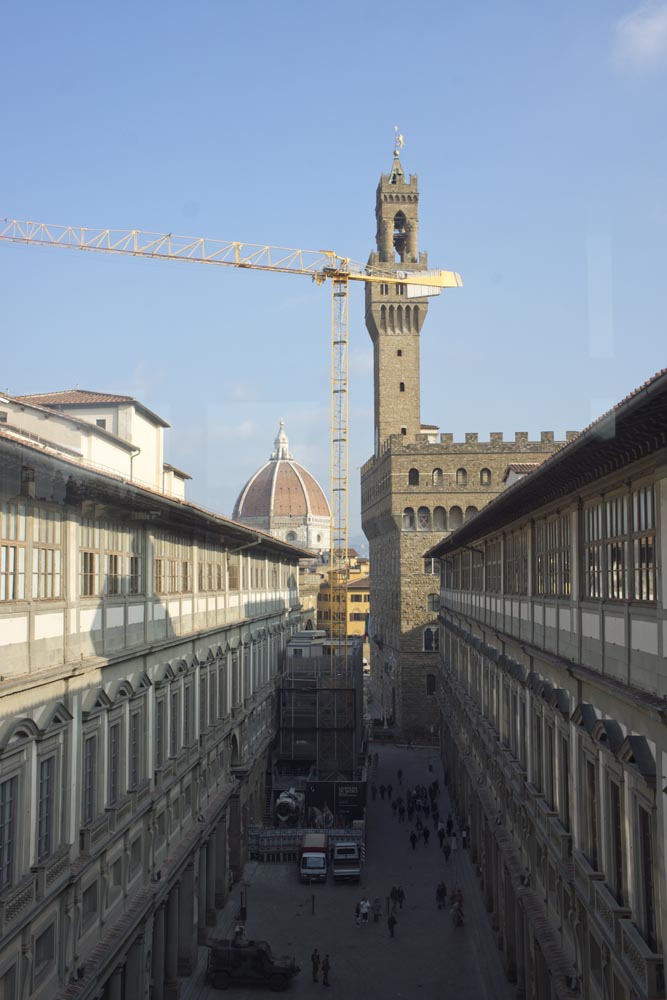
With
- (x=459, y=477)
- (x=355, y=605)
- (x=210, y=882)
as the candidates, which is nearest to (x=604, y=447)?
(x=210, y=882)

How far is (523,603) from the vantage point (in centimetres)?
2153

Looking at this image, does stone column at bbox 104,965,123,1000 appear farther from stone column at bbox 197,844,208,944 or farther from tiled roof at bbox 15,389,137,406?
tiled roof at bbox 15,389,137,406

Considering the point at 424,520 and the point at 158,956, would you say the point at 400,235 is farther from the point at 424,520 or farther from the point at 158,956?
the point at 158,956

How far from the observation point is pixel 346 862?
3534cm

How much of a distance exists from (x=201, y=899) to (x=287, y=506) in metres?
165

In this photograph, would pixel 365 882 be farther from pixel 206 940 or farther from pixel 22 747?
pixel 22 747

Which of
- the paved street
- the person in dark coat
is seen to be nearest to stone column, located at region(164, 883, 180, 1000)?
the paved street

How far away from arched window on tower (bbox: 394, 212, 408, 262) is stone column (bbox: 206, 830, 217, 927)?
2404 inches

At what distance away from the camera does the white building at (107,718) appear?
532 inches

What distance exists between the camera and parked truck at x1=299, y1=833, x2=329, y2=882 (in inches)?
1379

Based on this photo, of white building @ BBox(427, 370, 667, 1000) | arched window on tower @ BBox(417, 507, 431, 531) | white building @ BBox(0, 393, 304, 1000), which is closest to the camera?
white building @ BBox(427, 370, 667, 1000)

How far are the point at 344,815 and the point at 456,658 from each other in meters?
8.48

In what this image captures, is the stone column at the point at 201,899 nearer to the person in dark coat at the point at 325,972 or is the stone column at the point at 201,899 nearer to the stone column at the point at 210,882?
the stone column at the point at 210,882

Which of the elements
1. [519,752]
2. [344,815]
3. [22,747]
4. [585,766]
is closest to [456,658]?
[344,815]
